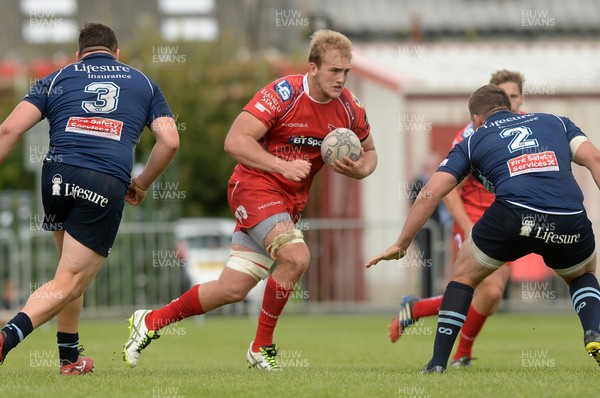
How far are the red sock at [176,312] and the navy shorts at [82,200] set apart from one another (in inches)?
44.7

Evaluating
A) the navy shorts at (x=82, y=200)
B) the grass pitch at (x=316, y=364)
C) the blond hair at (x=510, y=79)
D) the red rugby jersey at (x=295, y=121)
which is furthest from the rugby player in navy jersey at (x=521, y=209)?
the blond hair at (x=510, y=79)

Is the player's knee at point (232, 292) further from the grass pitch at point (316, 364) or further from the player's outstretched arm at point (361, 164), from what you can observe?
the player's outstretched arm at point (361, 164)

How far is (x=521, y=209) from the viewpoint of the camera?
28.5 feet

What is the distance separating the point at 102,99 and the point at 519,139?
2930 mm

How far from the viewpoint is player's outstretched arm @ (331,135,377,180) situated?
380 inches

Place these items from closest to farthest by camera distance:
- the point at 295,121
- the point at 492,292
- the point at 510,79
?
the point at 295,121 < the point at 492,292 < the point at 510,79

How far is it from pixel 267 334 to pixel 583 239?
2580mm

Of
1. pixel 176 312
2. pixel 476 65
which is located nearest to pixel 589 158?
pixel 176 312

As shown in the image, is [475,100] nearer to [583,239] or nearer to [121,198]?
[583,239]

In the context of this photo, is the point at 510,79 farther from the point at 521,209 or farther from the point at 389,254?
the point at 389,254

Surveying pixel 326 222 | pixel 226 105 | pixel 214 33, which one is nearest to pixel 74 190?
pixel 326 222

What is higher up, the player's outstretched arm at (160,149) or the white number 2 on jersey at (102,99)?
the white number 2 on jersey at (102,99)

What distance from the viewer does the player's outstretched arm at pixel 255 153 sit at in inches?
376

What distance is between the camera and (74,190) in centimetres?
870
